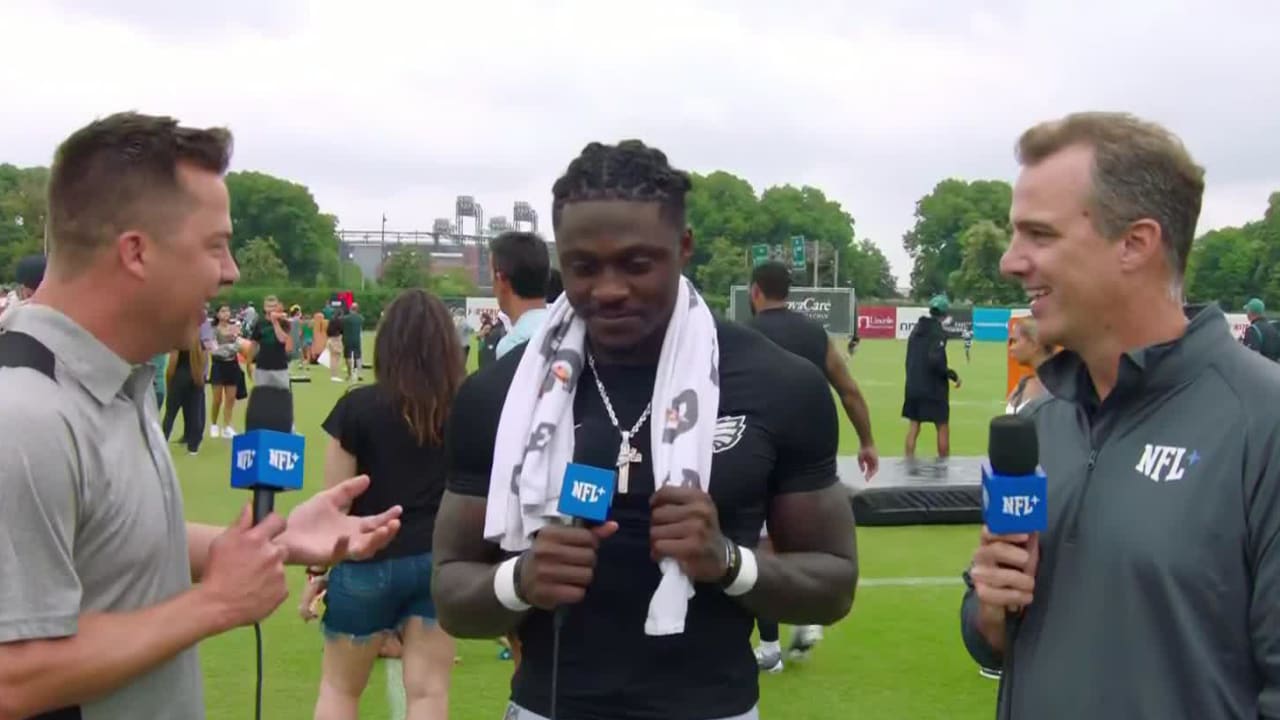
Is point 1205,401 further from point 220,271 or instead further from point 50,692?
point 50,692

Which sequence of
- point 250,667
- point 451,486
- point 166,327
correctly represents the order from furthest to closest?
point 250,667 < point 451,486 < point 166,327

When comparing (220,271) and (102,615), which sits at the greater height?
(220,271)

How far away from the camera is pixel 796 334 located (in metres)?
7.91

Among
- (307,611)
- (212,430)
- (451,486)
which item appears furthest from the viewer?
(212,430)

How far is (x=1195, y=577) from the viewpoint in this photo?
2.18m

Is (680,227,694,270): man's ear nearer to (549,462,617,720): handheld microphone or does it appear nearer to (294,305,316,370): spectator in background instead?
(549,462,617,720): handheld microphone

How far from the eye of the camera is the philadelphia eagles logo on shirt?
265 centimetres

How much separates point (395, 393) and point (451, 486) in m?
2.34

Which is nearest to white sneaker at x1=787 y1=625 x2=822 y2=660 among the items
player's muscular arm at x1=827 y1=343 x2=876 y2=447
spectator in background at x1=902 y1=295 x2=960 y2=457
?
player's muscular arm at x1=827 y1=343 x2=876 y2=447

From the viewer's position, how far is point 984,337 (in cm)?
5919

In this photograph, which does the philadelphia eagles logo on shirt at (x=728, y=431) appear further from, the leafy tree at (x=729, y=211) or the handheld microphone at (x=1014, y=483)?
the leafy tree at (x=729, y=211)

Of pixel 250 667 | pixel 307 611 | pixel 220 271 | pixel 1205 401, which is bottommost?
pixel 250 667

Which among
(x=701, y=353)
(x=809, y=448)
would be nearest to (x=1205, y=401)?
(x=809, y=448)

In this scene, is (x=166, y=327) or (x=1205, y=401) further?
(x=166, y=327)
